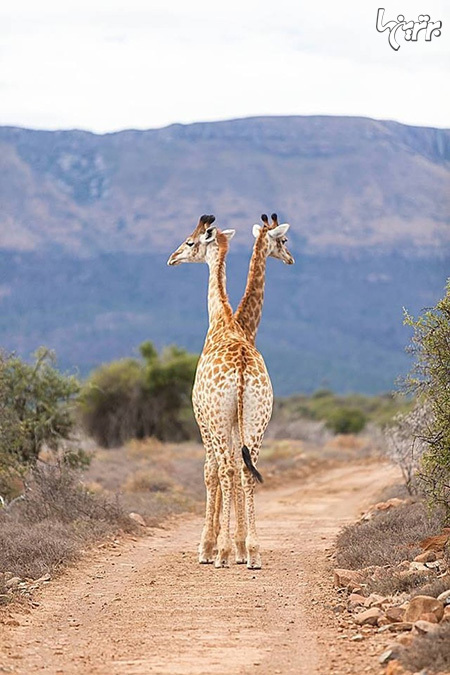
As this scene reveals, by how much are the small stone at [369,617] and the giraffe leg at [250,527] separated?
3.27m

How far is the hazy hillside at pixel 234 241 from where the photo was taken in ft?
357

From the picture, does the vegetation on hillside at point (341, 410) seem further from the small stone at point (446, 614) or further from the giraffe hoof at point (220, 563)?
the small stone at point (446, 614)

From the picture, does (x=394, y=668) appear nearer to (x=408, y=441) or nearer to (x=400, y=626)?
(x=400, y=626)

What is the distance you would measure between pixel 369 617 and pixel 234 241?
11752cm

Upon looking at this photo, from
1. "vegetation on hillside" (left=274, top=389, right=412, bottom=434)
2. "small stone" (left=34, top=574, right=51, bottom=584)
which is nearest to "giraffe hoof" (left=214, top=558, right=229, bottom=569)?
"small stone" (left=34, top=574, right=51, bottom=584)

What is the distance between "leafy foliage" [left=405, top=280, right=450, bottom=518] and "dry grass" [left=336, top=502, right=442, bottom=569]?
0.37 metres

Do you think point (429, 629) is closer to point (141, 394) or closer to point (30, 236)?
point (141, 394)

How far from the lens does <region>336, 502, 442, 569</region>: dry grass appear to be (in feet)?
38.7

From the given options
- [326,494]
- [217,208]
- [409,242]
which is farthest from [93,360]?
[326,494]

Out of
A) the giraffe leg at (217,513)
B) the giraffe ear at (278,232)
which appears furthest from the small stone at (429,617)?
the giraffe ear at (278,232)

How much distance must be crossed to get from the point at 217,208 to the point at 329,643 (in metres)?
117

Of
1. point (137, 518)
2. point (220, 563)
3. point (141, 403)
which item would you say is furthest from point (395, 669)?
point (141, 403)

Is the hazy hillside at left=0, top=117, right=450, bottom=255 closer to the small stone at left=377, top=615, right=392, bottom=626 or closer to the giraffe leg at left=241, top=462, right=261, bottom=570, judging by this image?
the giraffe leg at left=241, top=462, right=261, bottom=570

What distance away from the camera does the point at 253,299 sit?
47.3 feet
